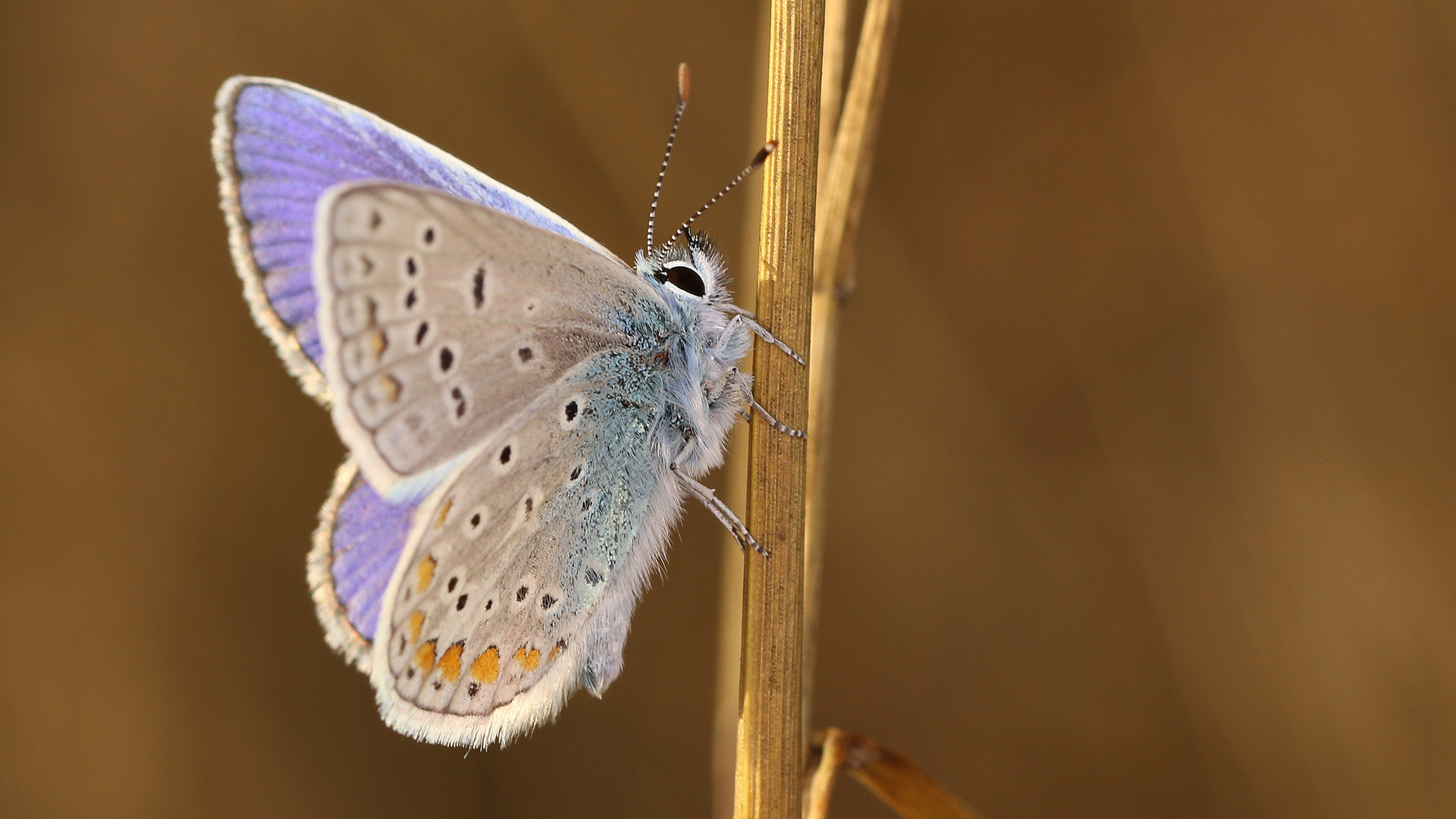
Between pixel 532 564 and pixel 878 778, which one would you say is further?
pixel 532 564

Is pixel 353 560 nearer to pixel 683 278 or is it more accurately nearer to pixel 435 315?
pixel 435 315

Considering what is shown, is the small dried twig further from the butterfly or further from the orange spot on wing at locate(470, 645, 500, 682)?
the orange spot on wing at locate(470, 645, 500, 682)

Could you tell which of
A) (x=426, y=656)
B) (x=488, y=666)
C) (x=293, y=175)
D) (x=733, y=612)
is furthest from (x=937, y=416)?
(x=293, y=175)

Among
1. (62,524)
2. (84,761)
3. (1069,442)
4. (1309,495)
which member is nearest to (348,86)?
(62,524)

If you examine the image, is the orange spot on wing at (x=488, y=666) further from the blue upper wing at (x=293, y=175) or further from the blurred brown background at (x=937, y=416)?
the blurred brown background at (x=937, y=416)

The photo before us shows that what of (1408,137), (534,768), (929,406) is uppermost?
(1408,137)

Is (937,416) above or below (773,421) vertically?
above

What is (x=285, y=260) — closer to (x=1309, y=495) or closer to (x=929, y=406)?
(x=929, y=406)
